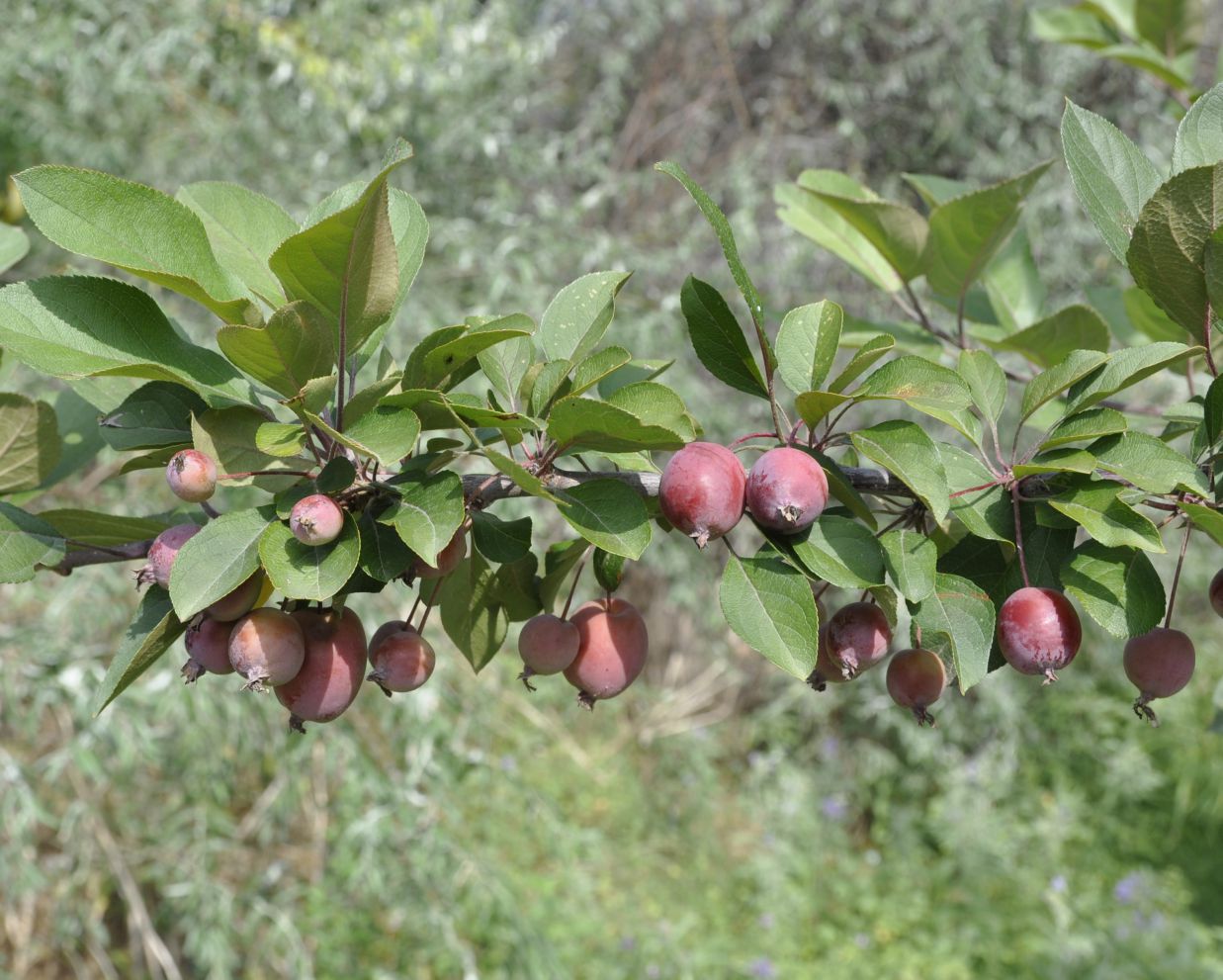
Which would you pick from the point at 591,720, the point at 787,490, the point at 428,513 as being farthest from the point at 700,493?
the point at 591,720

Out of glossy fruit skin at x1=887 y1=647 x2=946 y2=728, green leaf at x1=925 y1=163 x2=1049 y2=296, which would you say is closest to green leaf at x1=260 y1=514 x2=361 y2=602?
glossy fruit skin at x1=887 y1=647 x2=946 y2=728

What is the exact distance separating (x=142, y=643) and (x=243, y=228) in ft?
0.95

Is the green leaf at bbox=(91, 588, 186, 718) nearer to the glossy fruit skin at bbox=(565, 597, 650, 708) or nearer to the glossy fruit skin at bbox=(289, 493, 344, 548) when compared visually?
the glossy fruit skin at bbox=(289, 493, 344, 548)

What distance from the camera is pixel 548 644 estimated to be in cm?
75

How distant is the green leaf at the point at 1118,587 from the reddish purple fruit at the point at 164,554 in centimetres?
53

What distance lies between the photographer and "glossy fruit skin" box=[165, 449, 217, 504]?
23.2 inches

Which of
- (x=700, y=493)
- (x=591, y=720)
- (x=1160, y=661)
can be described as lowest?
(x=591, y=720)

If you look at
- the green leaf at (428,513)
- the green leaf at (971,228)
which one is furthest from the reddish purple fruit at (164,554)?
the green leaf at (971,228)

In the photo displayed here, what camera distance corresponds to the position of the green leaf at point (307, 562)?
0.57 meters

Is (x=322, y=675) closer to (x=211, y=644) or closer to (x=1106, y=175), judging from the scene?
(x=211, y=644)

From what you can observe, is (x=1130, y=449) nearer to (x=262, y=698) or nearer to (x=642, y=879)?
(x=262, y=698)

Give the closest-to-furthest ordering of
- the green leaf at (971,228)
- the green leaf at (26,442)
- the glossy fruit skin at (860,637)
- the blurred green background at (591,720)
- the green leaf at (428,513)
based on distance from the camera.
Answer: the green leaf at (428,513) → the glossy fruit skin at (860,637) → the green leaf at (26,442) → the green leaf at (971,228) → the blurred green background at (591,720)

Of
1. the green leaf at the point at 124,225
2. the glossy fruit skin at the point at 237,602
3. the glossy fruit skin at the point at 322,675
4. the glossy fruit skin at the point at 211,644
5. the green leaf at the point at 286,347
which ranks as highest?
the green leaf at the point at 124,225

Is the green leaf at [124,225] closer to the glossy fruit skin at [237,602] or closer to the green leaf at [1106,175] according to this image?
the glossy fruit skin at [237,602]
